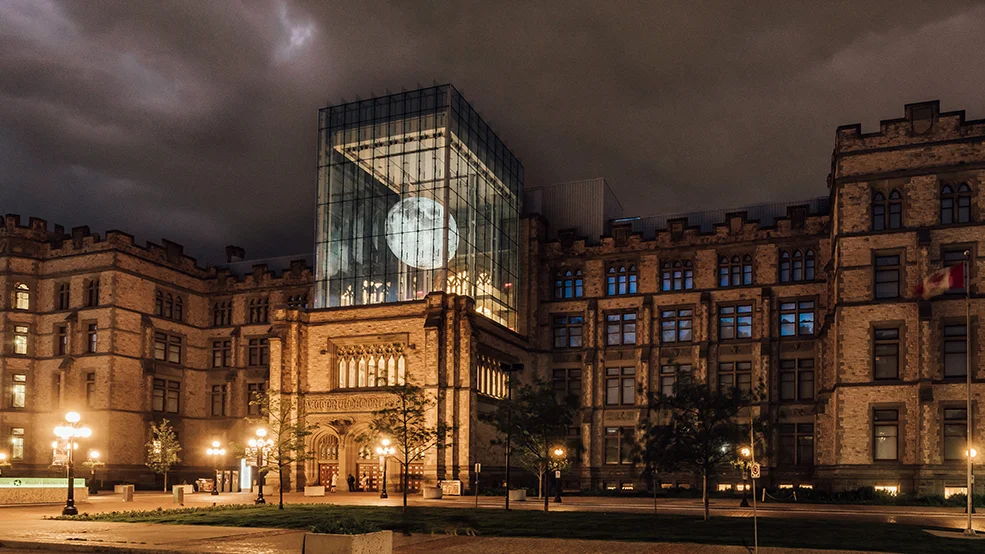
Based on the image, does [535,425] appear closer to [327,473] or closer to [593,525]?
[327,473]

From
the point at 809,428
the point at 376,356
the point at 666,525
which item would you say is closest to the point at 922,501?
the point at 809,428

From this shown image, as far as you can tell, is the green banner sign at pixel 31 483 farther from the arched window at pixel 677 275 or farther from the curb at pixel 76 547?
the arched window at pixel 677 275

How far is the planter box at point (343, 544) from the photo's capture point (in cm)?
1809

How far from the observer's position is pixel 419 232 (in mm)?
58625

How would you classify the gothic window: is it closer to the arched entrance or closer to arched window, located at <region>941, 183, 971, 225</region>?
arched window, located at <region>941, 183, 971, 225</region>

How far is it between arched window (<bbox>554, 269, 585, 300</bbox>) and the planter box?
48112 millimetres

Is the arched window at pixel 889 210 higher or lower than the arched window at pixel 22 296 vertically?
higher

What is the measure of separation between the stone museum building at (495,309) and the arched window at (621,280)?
0.16 meters

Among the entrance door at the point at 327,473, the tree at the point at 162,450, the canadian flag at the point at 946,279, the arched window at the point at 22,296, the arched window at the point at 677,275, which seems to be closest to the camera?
the canadian flag at the point at 946,279

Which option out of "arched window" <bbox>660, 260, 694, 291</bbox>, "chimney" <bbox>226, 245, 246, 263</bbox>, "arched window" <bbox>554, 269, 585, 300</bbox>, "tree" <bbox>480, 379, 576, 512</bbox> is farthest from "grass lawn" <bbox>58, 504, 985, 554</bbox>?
"chimney" <bbox>226, 245, 246, 263</bbox>

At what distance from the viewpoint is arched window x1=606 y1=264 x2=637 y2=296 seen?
212ft

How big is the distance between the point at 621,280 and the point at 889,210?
67.6ft

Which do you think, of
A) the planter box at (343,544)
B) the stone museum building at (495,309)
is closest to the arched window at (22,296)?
the stone museum building at (495,309)

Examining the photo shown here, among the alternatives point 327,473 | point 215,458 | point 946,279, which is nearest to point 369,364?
point 327,473
